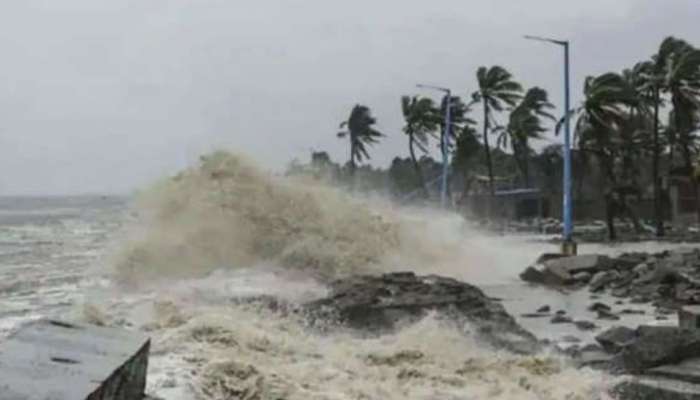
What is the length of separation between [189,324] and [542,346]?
4.05 metres

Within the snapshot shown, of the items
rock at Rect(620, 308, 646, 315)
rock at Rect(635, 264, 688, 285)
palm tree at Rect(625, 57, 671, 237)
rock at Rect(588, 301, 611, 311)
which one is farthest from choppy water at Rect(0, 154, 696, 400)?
palm tree at Rect(625, 57, 671, 237)

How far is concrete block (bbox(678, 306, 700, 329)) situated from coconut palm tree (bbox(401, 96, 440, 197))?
58.0m

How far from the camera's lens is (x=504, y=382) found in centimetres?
900

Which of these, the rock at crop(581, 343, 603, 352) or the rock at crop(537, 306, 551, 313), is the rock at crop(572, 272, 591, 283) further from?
the rock at crop(581, 343, 603, 352)

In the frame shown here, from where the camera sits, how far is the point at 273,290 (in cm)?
1709

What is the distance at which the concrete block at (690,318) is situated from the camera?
399 inches

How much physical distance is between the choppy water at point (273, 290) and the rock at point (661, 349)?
0.34 m

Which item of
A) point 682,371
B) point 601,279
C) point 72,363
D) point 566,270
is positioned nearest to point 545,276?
point 566,270

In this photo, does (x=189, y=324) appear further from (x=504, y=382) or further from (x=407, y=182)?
(x=407, y=182)

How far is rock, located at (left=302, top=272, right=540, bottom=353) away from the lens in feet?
40.0

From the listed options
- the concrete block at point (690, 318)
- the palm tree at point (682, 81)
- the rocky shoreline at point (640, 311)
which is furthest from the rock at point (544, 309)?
the palm tree at point (682, 81)

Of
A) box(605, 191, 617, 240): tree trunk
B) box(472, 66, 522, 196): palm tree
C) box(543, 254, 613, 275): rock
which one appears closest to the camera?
box(543, 254, 613, 275): rock

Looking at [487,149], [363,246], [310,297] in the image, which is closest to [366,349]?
[310,297]

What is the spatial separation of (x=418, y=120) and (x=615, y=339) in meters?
59.4
